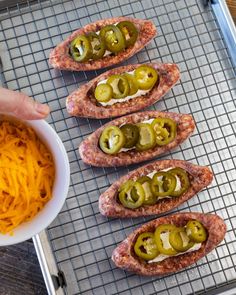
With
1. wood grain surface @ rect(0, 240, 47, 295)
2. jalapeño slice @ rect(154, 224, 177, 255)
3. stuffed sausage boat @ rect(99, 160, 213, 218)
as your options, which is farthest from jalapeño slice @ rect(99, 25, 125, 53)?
wood grain surface @ rect(0, 240, 47, 295)

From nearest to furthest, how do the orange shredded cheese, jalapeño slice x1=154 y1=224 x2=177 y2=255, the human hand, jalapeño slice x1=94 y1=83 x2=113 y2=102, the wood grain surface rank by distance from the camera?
the human hand
the orange shredded cheese
jalapeño slice x1=154 y1=224 x2=177 y2=255
jalapeño slice x1=94 y1=83 x2=113 y2=102
the wood grain surface

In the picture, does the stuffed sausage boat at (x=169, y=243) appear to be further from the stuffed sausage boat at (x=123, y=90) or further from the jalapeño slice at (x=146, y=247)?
the stuffed sausage boat at (x=123, y=90)

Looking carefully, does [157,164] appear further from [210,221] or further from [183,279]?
[183,279]

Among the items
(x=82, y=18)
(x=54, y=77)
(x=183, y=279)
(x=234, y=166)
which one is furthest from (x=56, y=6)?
(x=183, y=279)

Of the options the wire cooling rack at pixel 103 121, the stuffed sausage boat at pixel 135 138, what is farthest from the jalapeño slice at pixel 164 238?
the stuffed sausage boat at pixel 135 138

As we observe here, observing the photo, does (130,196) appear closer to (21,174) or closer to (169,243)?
(169,243)

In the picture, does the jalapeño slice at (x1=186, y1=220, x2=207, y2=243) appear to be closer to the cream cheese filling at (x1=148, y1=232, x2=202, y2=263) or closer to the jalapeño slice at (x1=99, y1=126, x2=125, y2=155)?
the cream cheese filling at (x1=148, y1=232, x2=202, y2=263)

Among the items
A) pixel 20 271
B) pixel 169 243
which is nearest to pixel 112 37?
pixel 169 243
